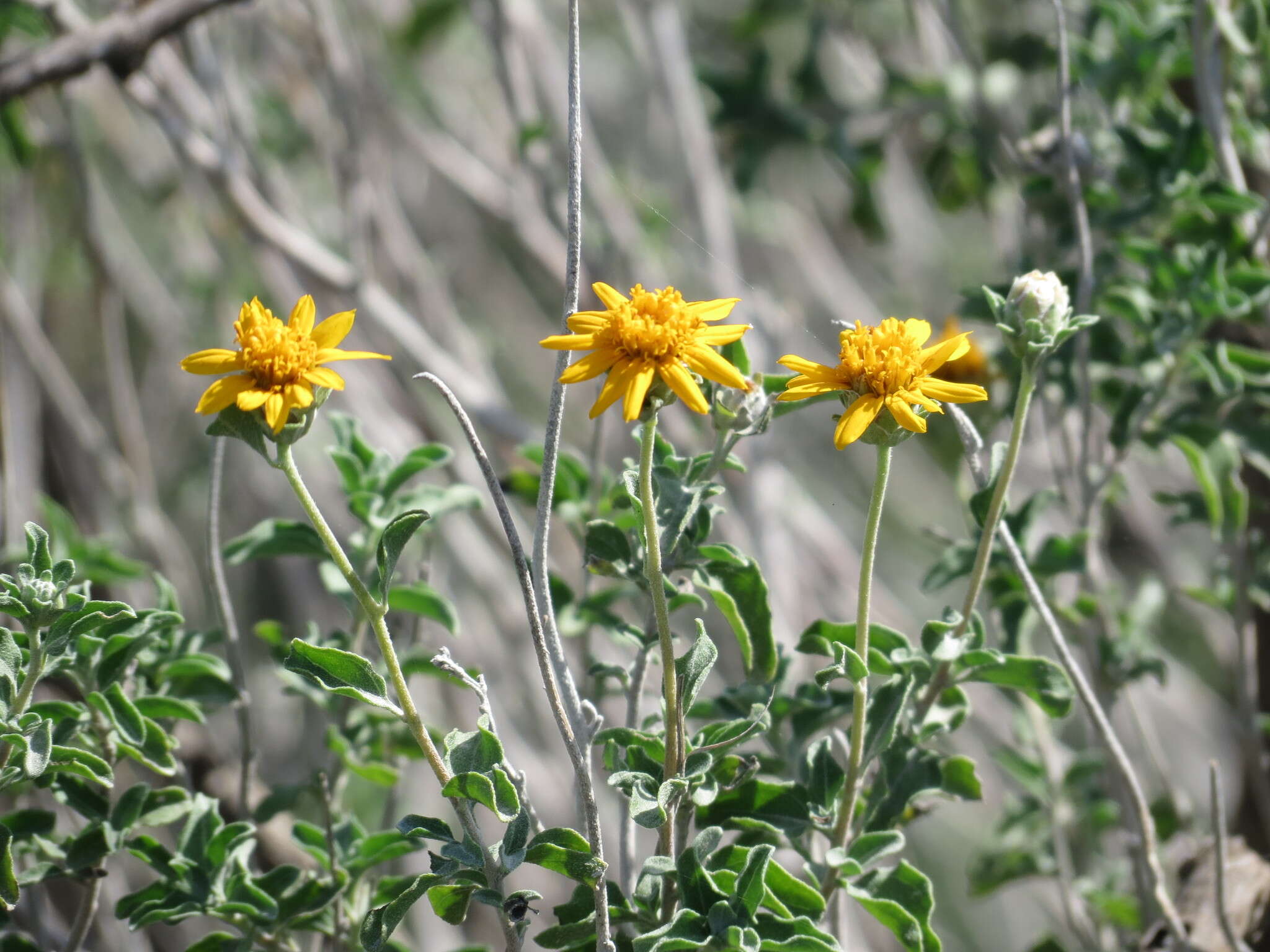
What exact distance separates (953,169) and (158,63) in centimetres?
135

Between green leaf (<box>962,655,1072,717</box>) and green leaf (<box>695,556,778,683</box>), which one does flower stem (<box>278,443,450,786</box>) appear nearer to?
green leaf (<box>695,556,778,683</box>)

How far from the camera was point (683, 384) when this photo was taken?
64 cm

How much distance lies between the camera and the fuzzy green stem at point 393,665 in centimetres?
63

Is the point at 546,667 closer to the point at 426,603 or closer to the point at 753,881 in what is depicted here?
the point at 753,881

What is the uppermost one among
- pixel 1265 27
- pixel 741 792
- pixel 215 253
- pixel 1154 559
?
pixel 215 253

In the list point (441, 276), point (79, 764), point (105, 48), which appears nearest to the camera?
point (79, 764)

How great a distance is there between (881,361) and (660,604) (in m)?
0.21

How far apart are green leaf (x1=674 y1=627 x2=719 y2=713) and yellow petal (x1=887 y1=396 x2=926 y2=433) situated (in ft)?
0.60

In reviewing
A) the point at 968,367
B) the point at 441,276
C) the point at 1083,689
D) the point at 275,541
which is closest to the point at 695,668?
the point at 1083,689

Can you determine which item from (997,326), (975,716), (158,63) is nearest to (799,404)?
(997,326)

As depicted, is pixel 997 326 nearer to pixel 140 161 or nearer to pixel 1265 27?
pixel 1265 27

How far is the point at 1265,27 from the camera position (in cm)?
122

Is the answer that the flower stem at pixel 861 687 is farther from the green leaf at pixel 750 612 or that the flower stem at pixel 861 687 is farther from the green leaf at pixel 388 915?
the green leaf at pixel 388 915

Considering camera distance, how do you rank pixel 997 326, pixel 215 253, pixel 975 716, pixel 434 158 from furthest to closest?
pixel 215 253 → pixel 434 158 → pixel 975 716 → pixel 997 326
